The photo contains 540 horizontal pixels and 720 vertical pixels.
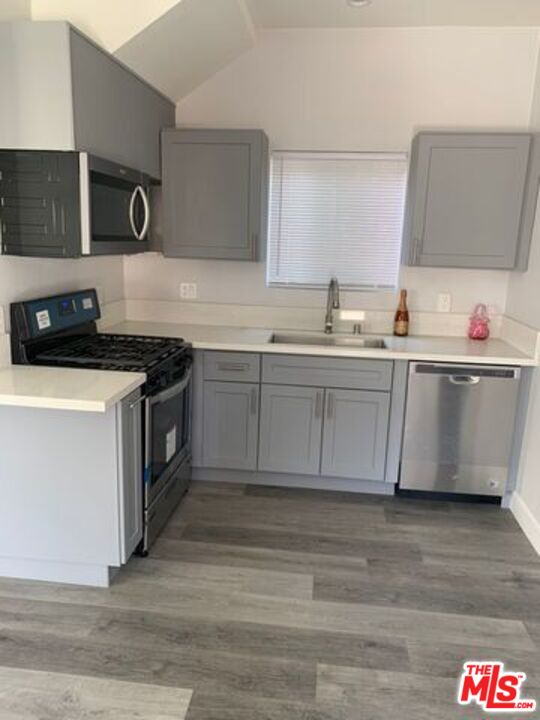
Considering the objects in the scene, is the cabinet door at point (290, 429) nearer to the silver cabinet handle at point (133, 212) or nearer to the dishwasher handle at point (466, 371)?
the dishwasher handle at point (466, 371)

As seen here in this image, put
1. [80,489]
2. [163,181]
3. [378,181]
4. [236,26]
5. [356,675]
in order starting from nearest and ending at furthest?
[356,675], [80,489], [236,26], [163,181], [378,181]

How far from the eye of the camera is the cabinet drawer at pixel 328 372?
291 centimetres

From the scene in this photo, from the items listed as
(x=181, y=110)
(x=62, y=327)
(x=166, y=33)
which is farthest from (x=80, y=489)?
(x=181, y=110)

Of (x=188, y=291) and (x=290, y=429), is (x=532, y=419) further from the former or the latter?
(x=188, y=291)

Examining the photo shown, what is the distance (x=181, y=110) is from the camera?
11.0 feet

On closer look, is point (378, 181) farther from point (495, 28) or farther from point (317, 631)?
point (317, 631)

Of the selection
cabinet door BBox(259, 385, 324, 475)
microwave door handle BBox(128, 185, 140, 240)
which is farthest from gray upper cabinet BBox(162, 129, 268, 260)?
cabinet door BBox(259, 385, 324, 475)

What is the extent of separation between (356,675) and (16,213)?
2.18m

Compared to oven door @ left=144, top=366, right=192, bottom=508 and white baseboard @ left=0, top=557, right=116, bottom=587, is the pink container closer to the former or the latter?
oven door @ left=144, top=366, right=192, bottom=508

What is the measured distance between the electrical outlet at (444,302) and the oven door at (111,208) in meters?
1.84

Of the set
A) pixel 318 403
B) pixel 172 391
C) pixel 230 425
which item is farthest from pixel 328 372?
pixel 172 391

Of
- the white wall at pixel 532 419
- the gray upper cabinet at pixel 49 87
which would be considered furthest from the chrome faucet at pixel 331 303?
the gray upper cabinet at pixel 49 87

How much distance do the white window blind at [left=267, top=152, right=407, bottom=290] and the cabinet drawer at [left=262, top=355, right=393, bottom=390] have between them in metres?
0.74

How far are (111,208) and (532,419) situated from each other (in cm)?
236
